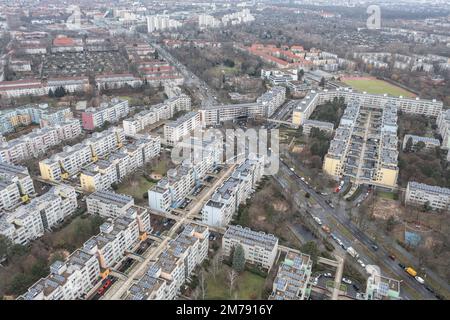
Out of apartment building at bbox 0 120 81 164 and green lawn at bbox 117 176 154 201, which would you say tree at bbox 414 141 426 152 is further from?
apartment building at bbox 0 120 81 164

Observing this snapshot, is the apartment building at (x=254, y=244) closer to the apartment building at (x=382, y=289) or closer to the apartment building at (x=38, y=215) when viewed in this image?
the apartment building at (x=382, y=289)

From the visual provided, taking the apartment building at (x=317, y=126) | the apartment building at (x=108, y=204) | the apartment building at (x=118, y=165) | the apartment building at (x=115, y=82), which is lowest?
the apartment building at (x=108, y=204)

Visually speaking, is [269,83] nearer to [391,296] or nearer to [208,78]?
[208,78]

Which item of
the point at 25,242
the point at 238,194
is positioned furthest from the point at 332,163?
the point at 25,242

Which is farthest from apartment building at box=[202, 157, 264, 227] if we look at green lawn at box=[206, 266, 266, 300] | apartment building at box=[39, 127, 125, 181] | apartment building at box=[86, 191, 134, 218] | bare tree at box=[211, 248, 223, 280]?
apartment building at box=[39, 127, 125, 181]

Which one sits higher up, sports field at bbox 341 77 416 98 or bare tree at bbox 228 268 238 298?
sports field at bbox 341 77 416 98

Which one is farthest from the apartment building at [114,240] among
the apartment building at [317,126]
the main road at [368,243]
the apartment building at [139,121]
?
the apartment building at [317,126]

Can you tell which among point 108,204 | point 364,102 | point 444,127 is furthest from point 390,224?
point 364,102
